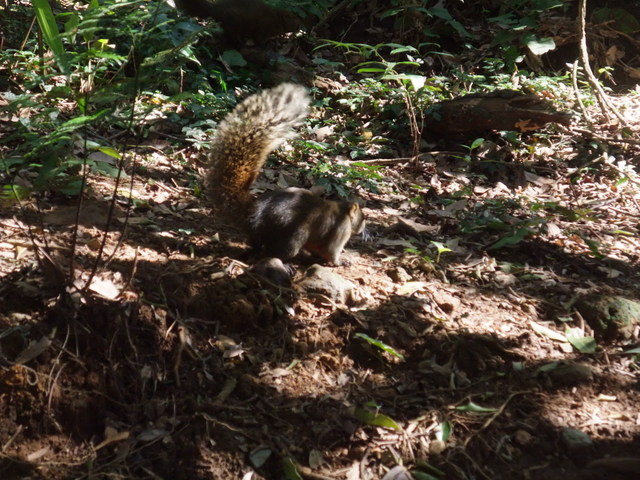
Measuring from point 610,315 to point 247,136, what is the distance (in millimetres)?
2738

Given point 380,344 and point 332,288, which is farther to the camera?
point 332,288

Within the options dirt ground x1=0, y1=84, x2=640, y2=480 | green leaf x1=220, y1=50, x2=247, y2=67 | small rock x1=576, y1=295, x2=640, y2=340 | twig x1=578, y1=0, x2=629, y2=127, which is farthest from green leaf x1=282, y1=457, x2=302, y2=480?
green leaf x1=220, y1=50, x2=247, y2=67

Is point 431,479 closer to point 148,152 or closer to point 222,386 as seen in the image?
point 222,386

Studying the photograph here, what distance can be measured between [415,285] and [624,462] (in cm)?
174

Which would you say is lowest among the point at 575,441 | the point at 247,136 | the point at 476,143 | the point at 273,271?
the point at 476,143

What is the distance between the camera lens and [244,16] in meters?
8.45

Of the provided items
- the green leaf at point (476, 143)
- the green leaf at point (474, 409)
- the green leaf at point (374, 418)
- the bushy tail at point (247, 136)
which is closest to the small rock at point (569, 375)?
the green leaf at point (474, 409)

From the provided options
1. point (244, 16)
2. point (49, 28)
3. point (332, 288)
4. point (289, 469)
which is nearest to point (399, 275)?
point (332, 288)

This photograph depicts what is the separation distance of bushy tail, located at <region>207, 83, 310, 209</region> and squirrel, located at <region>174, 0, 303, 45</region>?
506cm

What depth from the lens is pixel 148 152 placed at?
5.82 meters

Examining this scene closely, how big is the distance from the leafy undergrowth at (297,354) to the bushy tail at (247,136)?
0.49m

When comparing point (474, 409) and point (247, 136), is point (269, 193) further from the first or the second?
point (474, 409)

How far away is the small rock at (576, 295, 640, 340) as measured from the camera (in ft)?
12.7

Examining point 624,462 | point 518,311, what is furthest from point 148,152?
point 624,462
